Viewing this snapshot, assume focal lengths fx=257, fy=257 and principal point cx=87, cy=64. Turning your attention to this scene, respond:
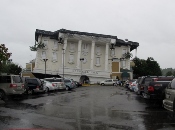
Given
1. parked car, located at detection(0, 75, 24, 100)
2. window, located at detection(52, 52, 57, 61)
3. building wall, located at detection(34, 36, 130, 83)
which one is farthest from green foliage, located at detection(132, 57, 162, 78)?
parked car, located at detection(0, 75, 24, 100)

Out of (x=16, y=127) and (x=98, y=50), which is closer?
(x=16, y=127)

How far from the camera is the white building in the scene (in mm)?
67875

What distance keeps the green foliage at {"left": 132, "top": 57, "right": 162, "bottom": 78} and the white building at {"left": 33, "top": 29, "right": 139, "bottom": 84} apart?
15.1 feet

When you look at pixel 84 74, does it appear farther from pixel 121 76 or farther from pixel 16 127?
pixel 16 127

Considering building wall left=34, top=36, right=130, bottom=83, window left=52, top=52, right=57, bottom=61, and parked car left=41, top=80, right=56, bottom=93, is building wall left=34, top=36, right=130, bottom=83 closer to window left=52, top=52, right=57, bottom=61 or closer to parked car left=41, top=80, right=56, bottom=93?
window left=52, top=52, right=57, bottom=61

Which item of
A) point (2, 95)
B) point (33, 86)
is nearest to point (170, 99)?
point (2, 95)

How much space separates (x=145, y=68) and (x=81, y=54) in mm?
20684

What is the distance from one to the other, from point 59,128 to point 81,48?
66.3 meters

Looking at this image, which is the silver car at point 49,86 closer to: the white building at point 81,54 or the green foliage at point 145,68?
the white building at point 81,54

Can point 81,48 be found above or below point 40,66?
above

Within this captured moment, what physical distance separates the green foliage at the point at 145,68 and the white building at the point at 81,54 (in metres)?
4.60

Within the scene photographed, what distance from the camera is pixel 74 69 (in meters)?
66.9

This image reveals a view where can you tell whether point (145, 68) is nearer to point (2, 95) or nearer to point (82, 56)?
point (82, 56)

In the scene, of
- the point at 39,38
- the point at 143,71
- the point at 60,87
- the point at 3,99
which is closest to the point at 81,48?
the point at 39,38
